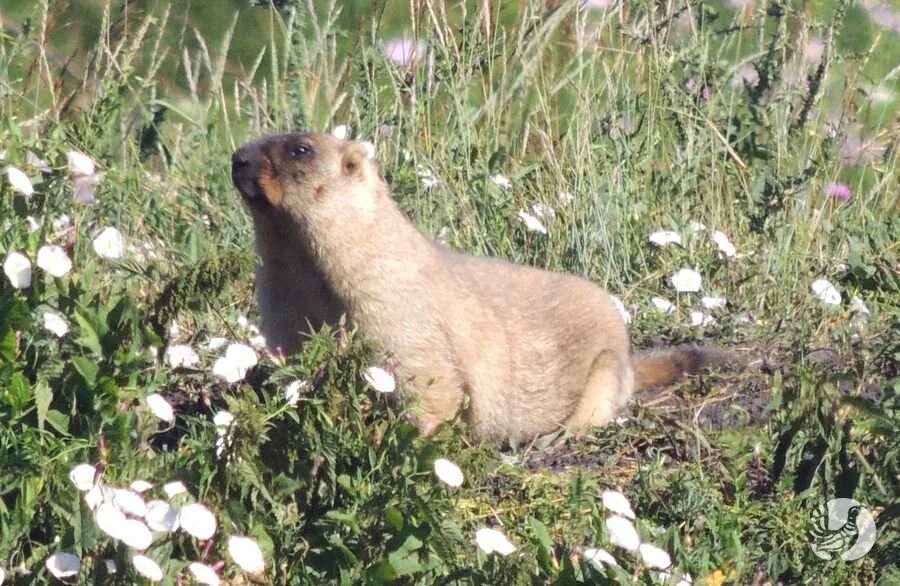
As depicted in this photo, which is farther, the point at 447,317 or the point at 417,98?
the point at 417,98

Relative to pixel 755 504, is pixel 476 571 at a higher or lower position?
higher

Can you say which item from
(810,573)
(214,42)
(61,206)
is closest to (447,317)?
(61,206)

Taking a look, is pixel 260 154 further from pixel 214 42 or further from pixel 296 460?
pixel 214 42

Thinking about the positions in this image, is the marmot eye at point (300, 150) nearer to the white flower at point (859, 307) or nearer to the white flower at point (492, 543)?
the white flower at point (492, 543)

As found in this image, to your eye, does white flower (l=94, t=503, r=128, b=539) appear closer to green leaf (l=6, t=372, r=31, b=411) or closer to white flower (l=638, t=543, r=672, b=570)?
green leaf (l=6, t=372, r=31, b=411)

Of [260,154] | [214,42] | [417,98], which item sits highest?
[260,154]

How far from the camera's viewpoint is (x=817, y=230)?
6402mm

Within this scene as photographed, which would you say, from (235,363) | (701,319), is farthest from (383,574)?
(701,319)

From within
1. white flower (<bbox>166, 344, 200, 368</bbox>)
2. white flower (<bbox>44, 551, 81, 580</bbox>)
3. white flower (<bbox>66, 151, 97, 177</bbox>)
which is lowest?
white flower (<bbox>166, 344, 200, 368</bbox>)

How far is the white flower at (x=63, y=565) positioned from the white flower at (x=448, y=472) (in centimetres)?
77

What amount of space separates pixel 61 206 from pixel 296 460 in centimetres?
131

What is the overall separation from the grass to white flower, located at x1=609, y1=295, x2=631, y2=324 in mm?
72

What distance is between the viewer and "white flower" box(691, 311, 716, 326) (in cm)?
558

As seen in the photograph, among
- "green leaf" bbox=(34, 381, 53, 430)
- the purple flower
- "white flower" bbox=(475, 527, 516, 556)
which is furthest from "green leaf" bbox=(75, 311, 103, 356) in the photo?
the purple flower
